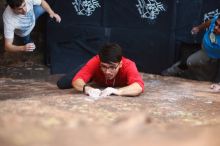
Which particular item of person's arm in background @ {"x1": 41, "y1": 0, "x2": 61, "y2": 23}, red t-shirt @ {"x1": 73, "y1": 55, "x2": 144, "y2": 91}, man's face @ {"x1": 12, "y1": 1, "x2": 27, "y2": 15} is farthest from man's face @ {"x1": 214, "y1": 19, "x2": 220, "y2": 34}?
man's face @ {"x1": 12, "y1": 1, "x2": 27, "y2": 15}

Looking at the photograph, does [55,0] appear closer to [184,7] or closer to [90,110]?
[184,7]

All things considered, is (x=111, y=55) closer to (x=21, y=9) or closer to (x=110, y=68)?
(x=110, y=68)

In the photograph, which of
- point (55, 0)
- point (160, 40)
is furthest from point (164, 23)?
point (55, 0)

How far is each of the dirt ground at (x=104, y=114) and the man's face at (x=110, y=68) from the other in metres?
0.33

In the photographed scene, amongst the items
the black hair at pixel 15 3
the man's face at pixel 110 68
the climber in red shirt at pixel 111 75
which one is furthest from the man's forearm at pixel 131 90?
the black hair at pixel 15 3

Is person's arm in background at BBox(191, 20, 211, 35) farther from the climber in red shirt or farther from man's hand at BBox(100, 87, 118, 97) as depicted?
man's hand at BBox(100, 87, 118, 97)

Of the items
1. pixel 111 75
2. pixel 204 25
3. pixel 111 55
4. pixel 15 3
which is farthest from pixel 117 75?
pixel 204 25

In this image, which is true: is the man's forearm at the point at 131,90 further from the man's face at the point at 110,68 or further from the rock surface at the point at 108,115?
the man's face at the point at 110,68

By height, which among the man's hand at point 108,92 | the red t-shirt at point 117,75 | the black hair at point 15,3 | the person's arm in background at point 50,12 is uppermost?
the black hair at point 15,3

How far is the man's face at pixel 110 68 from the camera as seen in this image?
398cm

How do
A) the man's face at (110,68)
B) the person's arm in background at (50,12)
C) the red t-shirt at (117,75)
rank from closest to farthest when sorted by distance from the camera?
the man's face at (110,68), the red t-shirt at (117,75), the person's arm in background at (50,12)

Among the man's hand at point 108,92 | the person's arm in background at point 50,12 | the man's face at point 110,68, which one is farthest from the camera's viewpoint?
the person's arm in background at point 50,12

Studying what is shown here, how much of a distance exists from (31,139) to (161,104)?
2799 mm

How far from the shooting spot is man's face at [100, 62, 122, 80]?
13.0 ft
